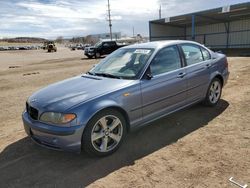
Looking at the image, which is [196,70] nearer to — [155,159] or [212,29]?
[155,159]

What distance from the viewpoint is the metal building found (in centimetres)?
2737

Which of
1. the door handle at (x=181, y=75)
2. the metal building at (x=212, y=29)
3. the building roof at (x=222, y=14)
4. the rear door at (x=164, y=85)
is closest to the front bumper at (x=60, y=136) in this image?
the rear door at (x=164, y=85)

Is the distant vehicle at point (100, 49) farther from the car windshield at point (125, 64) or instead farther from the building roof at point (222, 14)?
the car windshield at point (125, 64)

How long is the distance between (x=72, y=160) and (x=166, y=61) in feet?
7.71

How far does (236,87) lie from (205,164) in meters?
4.67

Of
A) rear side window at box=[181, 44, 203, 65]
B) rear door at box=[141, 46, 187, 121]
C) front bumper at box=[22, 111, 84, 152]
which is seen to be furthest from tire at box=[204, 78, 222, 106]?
front bumper at box=[22, 111, 84, 152]

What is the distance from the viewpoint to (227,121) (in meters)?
4.72

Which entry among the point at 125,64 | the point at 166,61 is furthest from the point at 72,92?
the point at 166,61

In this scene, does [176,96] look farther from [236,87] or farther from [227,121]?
[236,87]

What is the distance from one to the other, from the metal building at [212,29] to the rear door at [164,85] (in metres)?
22.4

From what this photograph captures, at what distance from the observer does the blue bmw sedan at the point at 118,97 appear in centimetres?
333

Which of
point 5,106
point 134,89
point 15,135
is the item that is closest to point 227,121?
point 134,89

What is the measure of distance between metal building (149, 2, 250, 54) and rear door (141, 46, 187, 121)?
2243 cm

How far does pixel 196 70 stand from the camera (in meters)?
4.92
